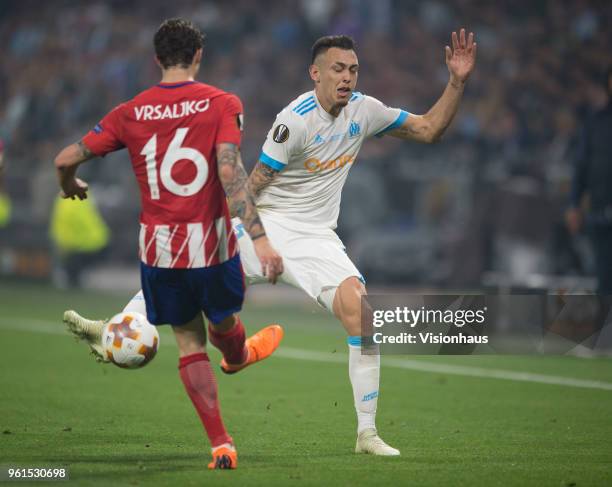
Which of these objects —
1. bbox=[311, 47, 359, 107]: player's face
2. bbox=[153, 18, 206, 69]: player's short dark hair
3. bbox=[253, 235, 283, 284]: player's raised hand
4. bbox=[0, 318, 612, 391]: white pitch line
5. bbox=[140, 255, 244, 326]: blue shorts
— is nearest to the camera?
bbox=[253, 235, 283, 284]: player's raised hand

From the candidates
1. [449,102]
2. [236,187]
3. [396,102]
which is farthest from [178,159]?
[396,102]

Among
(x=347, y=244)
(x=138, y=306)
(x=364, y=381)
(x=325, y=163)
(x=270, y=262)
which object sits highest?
(x=325, y=163)

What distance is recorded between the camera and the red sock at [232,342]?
21.9ft

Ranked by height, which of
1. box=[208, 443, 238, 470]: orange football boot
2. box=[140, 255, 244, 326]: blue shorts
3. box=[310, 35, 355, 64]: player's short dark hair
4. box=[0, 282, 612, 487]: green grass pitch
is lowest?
box=[0, 282, 612, 487]: green grass pitch

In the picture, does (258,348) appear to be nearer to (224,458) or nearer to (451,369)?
(224,458)

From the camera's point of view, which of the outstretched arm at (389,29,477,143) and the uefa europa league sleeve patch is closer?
the uefa europa league sleeve patch

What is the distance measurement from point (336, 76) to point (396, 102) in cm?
1362

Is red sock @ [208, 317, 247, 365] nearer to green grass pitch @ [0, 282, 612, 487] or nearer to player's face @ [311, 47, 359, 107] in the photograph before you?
green grass pitch @ [0, 282, 612, 487]

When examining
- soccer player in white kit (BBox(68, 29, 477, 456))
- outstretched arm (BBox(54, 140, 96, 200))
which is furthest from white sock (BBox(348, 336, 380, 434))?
outstretched arm (BBox(54, 140, 96, 200))

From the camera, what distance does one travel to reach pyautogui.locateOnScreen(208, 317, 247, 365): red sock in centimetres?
668

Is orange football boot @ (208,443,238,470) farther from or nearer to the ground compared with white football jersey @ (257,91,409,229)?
nearer to the ground

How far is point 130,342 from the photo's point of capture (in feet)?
22.1

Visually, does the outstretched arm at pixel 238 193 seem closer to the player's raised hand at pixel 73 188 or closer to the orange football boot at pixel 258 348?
the player's raised hand at pixel 73 188

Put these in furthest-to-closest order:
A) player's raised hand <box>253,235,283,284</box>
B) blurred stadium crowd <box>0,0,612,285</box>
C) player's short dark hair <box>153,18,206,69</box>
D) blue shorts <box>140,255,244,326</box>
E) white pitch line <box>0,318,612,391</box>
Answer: blurred stadium crowd <box>0,0,612,285</box> → white pitch line <box>0,318,612,391</box> → blue shorts <box>140,255,244,326</box> → player's short dark hair <box>153,18,206,69</box> → player's raised hand <box>253,235,283,284</box>
